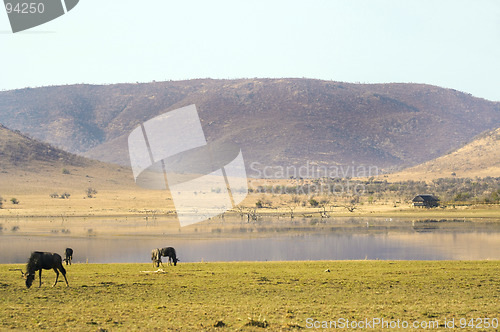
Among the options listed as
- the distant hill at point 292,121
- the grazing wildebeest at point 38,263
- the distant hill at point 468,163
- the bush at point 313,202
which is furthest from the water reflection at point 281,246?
the distant hill at point 292,121

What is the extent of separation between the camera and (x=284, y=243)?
32844 millimetres

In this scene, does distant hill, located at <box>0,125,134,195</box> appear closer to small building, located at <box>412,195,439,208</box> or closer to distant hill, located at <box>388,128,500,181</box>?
small building, located at <box>412,195,439,208</box>

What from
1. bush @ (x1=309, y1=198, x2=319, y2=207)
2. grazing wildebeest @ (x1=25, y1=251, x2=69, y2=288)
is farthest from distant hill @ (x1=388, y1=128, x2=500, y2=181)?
grazing wildebeest @ (x1=25, y1=251, x2=69, y2=288)

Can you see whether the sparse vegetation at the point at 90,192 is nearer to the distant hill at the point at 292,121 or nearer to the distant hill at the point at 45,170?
the distant hill at the point at 45,170

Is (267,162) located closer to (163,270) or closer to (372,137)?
(372,137)

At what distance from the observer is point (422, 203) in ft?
198

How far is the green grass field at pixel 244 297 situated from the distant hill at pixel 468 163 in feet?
279

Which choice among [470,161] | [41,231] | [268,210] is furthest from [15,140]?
[470,161]

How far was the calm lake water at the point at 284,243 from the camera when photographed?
27.3 m

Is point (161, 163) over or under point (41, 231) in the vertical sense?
over

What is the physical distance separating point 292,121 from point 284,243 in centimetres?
12753

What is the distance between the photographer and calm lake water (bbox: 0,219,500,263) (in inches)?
1077

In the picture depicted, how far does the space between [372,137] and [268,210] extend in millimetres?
102619

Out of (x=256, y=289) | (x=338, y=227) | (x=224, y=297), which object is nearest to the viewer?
(x=224, y=297)
